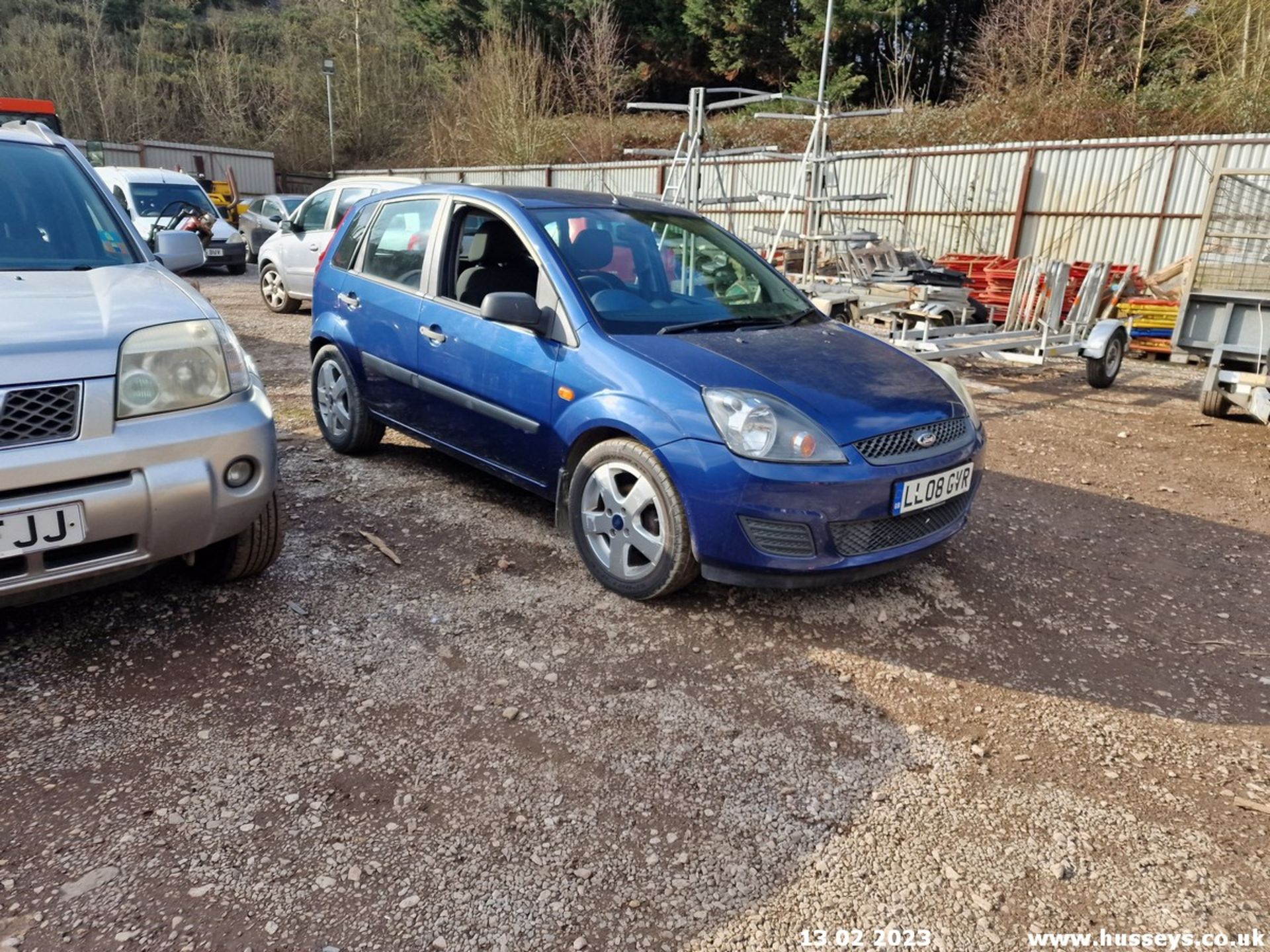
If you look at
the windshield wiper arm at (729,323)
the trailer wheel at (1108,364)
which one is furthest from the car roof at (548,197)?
the trailer wheel at (1108,364)

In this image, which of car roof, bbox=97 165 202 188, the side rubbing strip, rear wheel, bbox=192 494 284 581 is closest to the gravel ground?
rear wheel, bbox=192 494 284 581

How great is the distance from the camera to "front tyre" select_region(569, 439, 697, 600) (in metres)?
3.21

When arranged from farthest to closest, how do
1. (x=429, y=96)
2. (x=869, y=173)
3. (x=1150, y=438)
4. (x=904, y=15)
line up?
(x=429, y=96) → (x=904, y=15) → (x=869, y=173) → (x=1150, y=438)

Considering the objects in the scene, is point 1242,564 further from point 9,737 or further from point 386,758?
point 9,737

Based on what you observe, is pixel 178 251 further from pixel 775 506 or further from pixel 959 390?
pixel 959 390

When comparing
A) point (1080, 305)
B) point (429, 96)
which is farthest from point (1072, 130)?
point (429, 96)

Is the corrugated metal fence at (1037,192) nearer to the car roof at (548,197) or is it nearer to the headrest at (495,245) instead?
the car roof at (548,197)

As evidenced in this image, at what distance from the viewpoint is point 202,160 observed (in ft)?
99.9

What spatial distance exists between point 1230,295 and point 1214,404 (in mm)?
986

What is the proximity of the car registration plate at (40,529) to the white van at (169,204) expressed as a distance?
44.4 ft

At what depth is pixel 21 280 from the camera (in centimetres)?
303

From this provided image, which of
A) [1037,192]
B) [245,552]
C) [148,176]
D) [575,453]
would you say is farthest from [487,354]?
[148,176]

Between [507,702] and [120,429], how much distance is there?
1492 mm

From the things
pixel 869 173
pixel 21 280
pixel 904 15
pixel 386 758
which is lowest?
pixel 386 758
